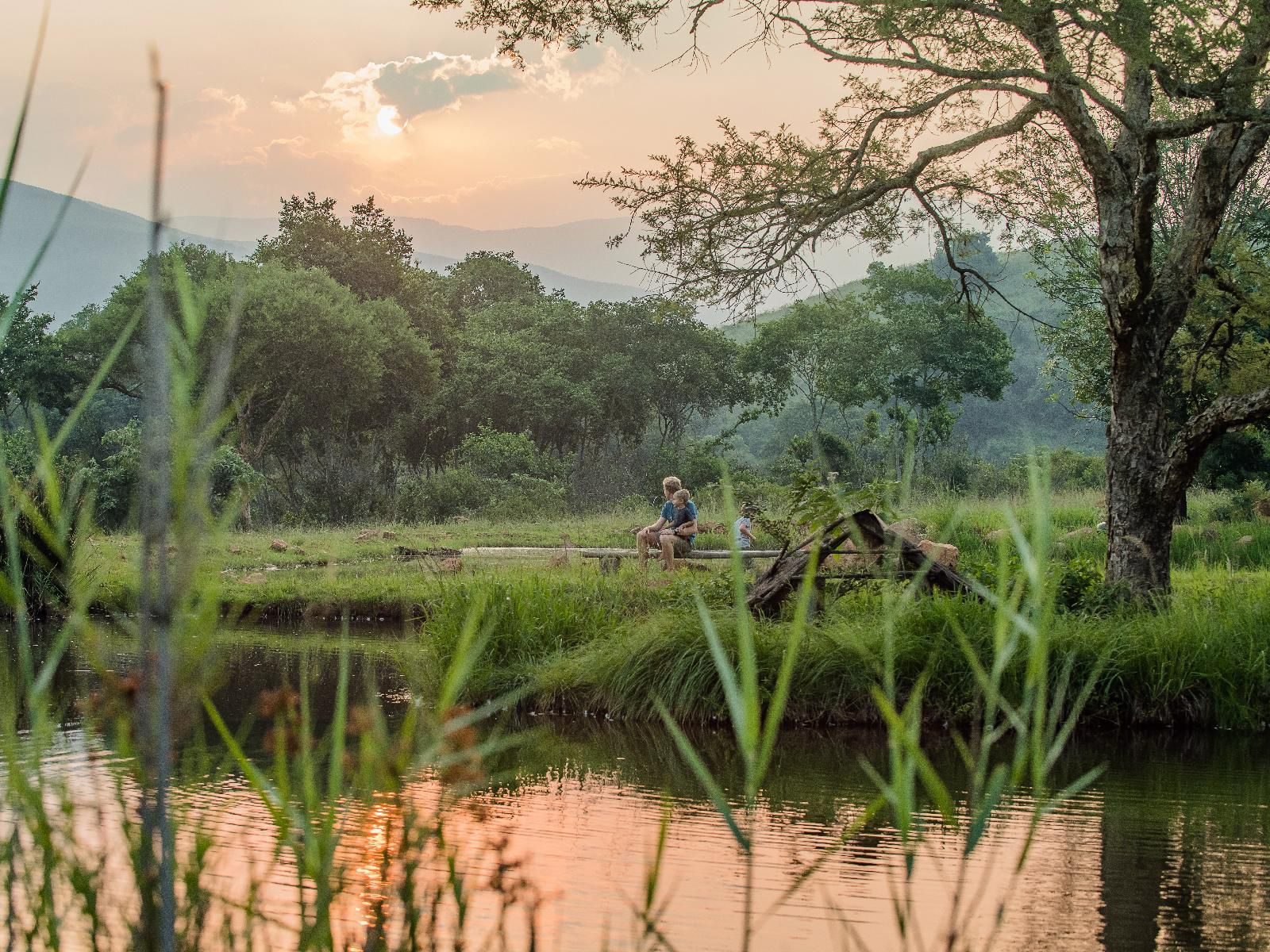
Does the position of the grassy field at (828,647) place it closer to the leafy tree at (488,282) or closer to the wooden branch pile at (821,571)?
the wooden branch pile at (821,571)

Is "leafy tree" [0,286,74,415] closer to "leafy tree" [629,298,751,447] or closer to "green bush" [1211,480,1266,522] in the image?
"leafy tree" [629,298,751,447]

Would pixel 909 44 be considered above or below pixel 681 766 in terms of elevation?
above

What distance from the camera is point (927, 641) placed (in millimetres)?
8367

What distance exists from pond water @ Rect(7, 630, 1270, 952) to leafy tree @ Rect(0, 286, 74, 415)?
27540 millimetres

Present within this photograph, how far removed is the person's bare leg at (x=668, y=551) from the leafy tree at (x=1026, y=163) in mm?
3224

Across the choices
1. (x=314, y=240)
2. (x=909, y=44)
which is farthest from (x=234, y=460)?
(x=909, y=44)

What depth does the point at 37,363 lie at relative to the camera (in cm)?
3312

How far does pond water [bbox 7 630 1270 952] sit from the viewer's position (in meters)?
4.05

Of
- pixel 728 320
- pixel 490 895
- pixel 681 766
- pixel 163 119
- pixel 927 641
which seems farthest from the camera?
pixel 728 320

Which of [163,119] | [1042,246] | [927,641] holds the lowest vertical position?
[927,641]

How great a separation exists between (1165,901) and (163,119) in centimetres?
456

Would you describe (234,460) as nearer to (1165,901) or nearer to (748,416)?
(748,416)

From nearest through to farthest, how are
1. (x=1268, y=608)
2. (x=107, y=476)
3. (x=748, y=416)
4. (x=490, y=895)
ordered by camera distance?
(x=490, y=895), (x=1268, y=608), (x=107, y=476), (x=748, y=416)

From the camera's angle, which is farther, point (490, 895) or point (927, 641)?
point (927, 641)
